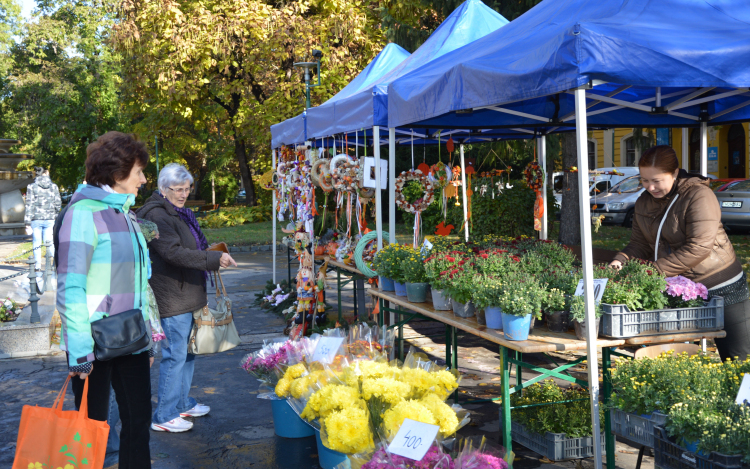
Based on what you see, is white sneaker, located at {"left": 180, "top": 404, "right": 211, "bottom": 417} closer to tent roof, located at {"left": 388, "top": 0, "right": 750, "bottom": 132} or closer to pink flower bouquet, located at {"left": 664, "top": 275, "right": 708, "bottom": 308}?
tent roof, located at {"left": 388, "top": 0, "right": 750, "bottom": 132}

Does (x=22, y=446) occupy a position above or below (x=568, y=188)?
below

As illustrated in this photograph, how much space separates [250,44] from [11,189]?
891 centimetres

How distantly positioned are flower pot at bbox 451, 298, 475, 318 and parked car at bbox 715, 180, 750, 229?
12.9m

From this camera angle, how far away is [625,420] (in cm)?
259

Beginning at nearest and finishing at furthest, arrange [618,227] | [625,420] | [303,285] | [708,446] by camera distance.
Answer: [708,446] → [625,420] → [303,285] → [618,227]

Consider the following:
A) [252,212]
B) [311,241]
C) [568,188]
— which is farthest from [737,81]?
[252,212]

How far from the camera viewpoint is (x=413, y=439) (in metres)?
2.27

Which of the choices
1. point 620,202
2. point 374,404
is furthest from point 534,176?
point 620,202

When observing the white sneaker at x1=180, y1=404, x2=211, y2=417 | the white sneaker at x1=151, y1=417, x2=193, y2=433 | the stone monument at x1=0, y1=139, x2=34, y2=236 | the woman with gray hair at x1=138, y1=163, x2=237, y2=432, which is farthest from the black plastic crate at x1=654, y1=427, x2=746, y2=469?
the stone monument at x1=0, y1=139, x2=34, y2=236

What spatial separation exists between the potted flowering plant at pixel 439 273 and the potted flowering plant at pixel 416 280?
0.21m

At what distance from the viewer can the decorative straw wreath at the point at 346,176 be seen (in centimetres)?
625

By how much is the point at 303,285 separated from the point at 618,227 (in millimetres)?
13562

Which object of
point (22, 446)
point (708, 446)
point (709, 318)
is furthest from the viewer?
point (709, 318)

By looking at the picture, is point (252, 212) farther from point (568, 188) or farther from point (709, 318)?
point (709, 318)
